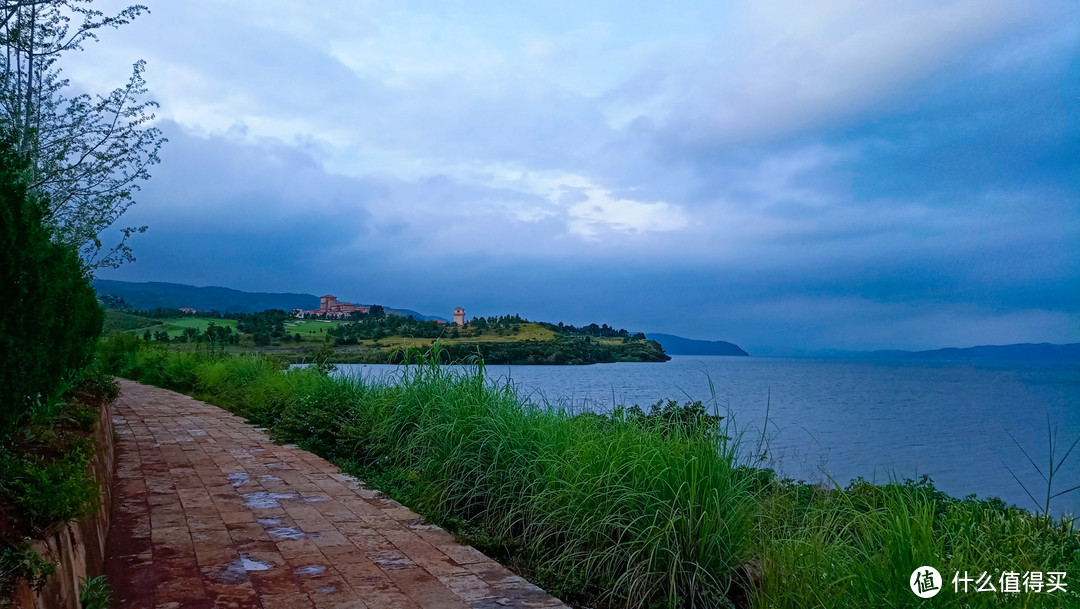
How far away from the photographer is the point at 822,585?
310 cm

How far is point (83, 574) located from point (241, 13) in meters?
9.53

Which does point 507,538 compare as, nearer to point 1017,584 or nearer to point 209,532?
point 209,532

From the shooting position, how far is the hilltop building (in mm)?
22922

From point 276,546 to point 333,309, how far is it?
22.5 m

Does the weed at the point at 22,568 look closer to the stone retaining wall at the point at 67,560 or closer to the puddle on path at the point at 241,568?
the stone retaining wall at the point at 67,560

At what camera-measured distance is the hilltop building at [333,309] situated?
22922mm

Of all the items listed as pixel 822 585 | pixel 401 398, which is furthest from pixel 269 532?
pixel 822 585

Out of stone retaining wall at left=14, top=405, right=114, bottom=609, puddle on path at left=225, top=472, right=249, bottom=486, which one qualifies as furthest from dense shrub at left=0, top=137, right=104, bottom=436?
puddle on path at left=225, top=472, right=249, bottom=486

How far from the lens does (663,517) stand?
372 centimetres

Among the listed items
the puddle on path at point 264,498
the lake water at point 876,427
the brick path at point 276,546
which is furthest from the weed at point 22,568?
the lake water at point 876,427

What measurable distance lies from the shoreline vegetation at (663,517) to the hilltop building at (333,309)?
16664mm

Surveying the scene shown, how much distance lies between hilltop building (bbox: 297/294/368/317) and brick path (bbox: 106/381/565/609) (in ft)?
51.8

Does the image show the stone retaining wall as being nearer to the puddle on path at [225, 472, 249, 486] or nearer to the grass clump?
the grass clump

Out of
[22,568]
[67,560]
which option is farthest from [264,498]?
[22,568]
